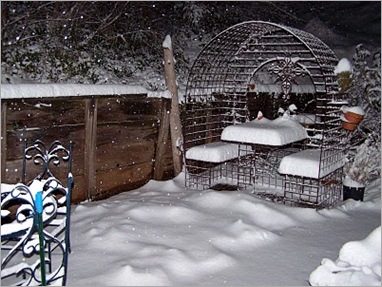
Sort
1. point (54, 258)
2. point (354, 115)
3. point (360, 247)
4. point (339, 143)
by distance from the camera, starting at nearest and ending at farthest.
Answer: point (360, 247)
point (54, 258)
point (354, 115)
point (339, 143)

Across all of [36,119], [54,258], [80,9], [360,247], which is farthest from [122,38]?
[360,247]

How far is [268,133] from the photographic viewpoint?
6.52 metres

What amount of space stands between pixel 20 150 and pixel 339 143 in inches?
195

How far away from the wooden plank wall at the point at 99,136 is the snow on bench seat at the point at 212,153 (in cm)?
64

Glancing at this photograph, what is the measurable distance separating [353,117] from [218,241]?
3.12 m

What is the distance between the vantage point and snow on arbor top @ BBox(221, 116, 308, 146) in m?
6.48

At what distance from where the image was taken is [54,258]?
4391mm

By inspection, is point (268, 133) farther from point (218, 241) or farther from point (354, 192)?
point (218, 241)

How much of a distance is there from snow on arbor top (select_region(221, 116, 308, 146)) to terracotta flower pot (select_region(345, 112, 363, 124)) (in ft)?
2.83

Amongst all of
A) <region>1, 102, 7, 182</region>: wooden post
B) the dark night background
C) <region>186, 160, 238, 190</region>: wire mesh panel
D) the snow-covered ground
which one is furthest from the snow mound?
the dark night background

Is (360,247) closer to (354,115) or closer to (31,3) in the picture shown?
(354,115)

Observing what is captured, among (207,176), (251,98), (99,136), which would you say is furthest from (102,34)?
(207,176)

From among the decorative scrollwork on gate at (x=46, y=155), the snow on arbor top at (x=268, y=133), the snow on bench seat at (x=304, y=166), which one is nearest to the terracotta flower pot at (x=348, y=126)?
the snow on bench seat at (x=304, y=166)

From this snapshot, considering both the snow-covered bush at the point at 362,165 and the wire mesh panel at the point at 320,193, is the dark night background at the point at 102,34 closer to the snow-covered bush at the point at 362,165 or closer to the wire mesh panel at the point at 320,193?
the wire mesh panel at the point at 320,193
